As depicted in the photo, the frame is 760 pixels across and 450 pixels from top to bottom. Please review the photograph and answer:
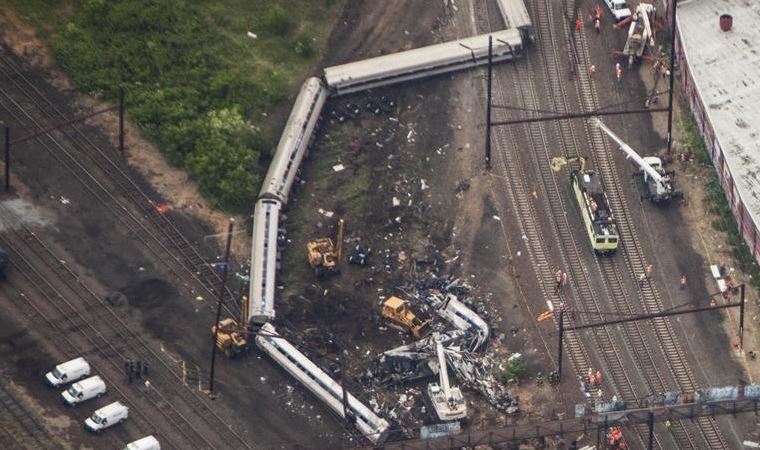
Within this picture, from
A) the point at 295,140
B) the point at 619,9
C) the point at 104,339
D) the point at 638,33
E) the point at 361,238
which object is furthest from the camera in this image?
the point at 619,9

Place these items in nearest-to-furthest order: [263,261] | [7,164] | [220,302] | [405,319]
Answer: [220,302] → [405,319] → [263,261] → [7,164]

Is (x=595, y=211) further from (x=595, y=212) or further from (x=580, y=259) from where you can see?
(x=580, y=259)

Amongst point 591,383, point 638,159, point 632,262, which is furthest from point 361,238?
point 638,159

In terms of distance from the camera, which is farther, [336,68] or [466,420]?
[336,68]

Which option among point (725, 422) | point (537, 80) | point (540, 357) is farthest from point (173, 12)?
point (725, 422)

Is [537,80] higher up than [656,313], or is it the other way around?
[537,80]

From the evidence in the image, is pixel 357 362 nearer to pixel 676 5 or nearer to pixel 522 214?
pixel 522 214

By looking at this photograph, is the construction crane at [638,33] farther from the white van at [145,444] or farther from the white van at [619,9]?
the white van at [145,444]
